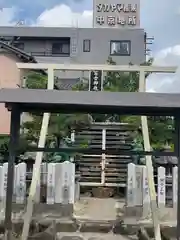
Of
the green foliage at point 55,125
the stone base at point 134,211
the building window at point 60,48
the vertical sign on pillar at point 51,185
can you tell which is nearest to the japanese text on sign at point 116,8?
the building window at point 60,48

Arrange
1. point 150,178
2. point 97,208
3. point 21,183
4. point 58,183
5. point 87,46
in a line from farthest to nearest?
point 87,46 < point 97,208 < point 58,183 < point 21,183 < point 150,178

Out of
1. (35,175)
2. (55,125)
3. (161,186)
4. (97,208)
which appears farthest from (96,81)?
(35,175)

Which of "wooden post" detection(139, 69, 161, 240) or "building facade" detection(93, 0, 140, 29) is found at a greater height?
"building facade" detection(93, 0, 140, 29)

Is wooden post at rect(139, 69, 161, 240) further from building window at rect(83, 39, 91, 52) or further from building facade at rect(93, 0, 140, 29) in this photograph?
building window at rect(83, 39, 91, 52)

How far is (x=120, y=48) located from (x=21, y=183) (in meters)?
21.9

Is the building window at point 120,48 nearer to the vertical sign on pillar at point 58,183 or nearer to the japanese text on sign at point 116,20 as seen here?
the japanese text on sign at point 116,20

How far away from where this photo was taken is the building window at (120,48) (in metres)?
28.8

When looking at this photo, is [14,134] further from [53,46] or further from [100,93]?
[53,46]

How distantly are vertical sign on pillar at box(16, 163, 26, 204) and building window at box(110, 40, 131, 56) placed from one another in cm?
2145

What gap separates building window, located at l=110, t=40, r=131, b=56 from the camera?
1136 inches

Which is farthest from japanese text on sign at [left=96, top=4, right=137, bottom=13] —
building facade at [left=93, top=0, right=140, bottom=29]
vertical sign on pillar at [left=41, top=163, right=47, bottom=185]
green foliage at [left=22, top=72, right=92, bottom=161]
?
vertical sign on pillar at [left=41, top=163, right=47, bottom=185]

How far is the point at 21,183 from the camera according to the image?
8531 millimetres

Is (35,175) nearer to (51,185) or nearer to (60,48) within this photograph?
(51,185)

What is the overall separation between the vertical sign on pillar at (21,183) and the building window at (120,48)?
70.4 ft
